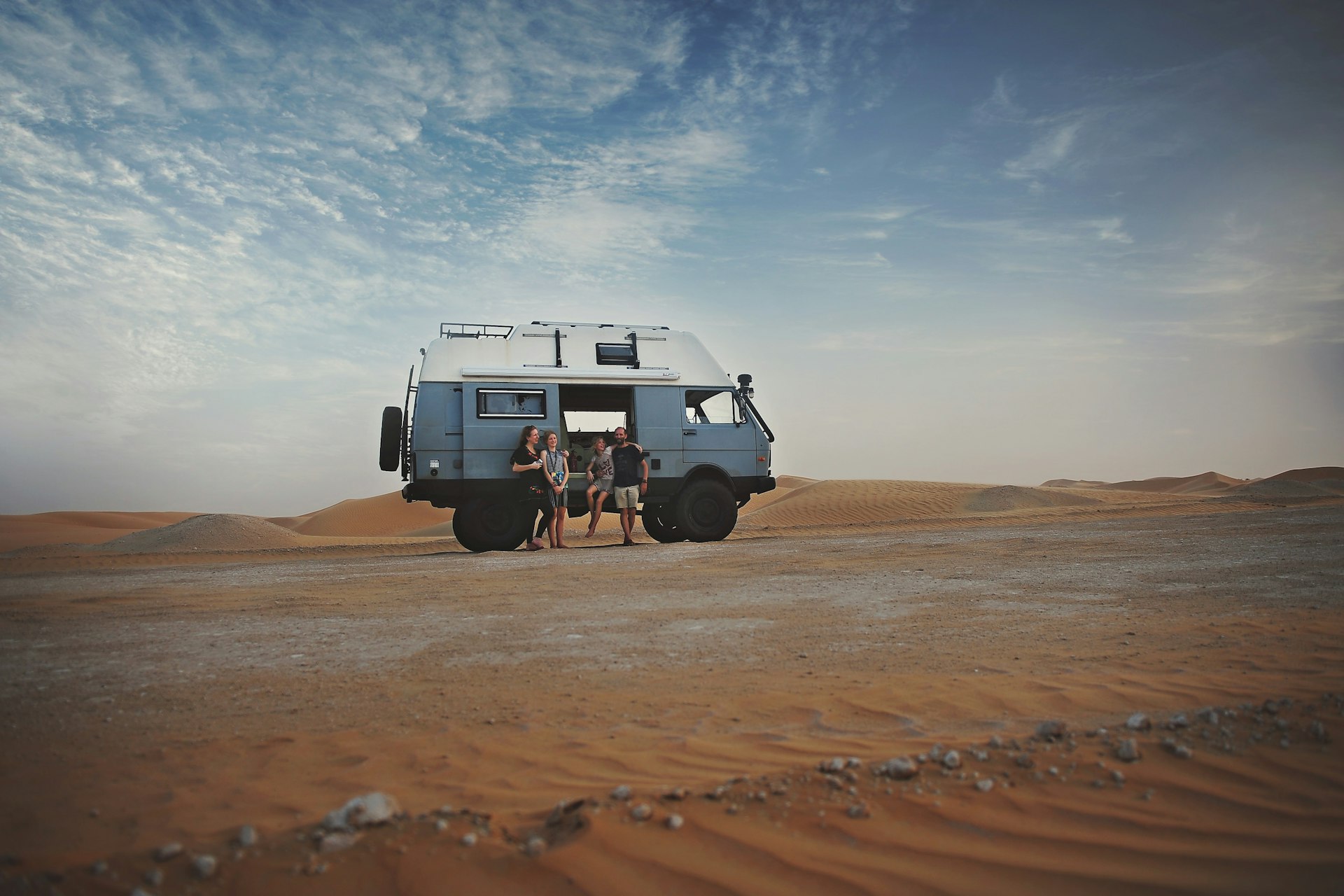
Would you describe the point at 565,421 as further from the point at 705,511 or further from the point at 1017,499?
the point at 1017,499

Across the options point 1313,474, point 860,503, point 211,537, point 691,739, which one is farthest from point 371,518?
point 1313,474

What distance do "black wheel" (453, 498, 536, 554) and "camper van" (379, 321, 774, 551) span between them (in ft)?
0.05

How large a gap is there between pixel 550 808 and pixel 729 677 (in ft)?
5.80

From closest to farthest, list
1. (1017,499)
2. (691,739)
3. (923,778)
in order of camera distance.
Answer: (923,778) < (691,739) < (1017,499)

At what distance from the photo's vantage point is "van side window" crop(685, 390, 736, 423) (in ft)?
47.6

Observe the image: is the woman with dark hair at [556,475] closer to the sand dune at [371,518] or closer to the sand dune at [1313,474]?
the sand dune at [371,518]

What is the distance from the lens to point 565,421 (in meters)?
14.4

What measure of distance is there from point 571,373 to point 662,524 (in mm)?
3420

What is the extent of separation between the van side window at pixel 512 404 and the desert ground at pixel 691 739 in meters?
5.90

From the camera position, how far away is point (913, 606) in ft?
20.7

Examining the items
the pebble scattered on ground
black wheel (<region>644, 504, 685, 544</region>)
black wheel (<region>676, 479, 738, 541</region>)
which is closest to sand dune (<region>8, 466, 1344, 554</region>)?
black wheel (<region>644, 504, 685, 544</region>)

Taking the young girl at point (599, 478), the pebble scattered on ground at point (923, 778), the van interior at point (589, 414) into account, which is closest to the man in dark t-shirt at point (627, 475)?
the young girl at point (599, 478)

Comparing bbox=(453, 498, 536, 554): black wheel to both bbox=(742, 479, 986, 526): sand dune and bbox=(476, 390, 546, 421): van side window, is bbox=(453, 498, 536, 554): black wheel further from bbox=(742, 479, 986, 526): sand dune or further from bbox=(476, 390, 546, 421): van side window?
bbox=(742, 479, 986, 526): sand dune

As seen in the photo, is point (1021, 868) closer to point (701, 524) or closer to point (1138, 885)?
point (1138, 885)
